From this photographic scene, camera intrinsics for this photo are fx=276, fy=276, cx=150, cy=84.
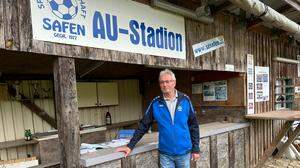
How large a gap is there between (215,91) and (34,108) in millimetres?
3490

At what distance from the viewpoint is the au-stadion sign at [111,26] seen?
2.28 meters

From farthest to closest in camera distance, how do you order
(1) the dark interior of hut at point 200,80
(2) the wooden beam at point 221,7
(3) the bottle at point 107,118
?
(3) the bottle at point 107,118 < (1) the dark interior of hut at point 200,80 < (2) the wooden beam at point 221,7

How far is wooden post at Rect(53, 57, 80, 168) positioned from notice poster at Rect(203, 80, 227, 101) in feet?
12.0

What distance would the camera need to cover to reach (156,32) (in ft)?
11.0

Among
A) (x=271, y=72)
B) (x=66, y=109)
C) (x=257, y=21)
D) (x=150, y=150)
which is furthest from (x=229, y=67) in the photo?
(x=66, y=109)

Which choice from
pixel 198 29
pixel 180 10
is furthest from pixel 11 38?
pixel 198 29

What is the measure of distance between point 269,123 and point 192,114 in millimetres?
3992

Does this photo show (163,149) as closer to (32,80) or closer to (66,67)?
(66,67)

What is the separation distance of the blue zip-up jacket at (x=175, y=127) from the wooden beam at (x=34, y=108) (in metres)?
2.70

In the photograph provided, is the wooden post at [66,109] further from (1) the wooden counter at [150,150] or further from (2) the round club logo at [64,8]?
(2) the round club logo at [64,8]

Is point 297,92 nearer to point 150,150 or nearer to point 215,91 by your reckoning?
point 215,91

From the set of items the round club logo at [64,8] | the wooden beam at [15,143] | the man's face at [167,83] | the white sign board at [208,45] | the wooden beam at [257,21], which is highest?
the wooden beam at [257,21]

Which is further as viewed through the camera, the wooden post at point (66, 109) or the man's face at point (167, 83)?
the man's face at point (167, 83)

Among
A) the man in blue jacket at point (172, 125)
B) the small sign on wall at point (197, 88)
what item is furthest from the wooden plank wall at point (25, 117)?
the man in blue jacket at point (172, 125)
